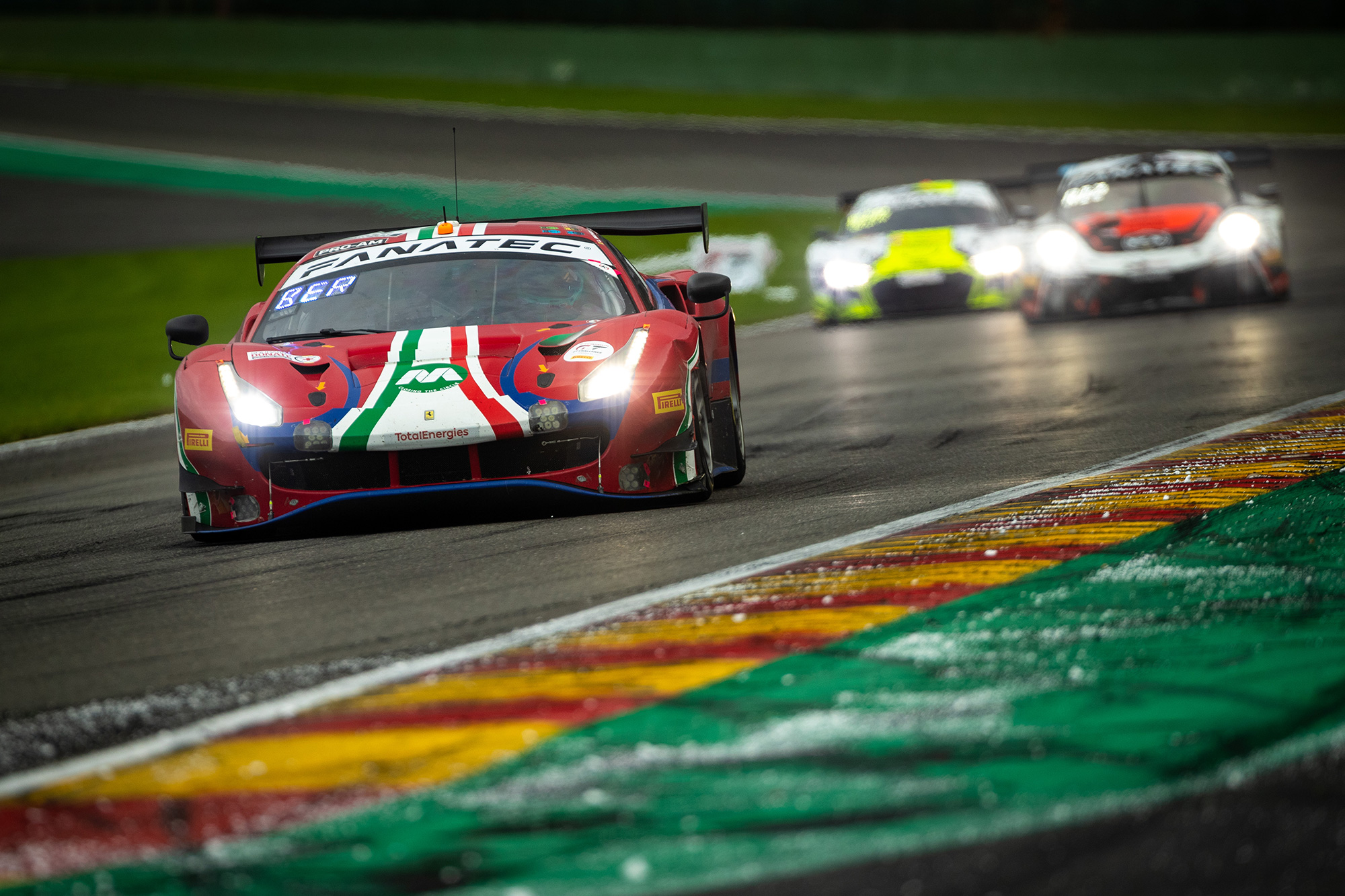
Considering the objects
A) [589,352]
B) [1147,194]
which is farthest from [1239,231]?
[589,352]

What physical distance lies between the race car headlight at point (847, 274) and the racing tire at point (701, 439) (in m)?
9.85

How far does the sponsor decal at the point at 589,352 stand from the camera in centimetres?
659

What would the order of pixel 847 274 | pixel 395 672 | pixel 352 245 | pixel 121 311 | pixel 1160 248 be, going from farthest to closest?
1. pixel 121 311
2. pixel 847 274
3. pixel 1160 248
4. pixel 352 245
5. pixel 395 672

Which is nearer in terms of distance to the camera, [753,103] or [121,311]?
[121,311]

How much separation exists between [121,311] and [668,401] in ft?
48.9

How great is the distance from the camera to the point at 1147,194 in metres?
15.6

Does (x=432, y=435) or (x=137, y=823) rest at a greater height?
(x=432, y=435)

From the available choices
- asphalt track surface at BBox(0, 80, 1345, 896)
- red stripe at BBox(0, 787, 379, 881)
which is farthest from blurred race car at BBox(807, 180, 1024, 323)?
red stripe at BBox(0, 787, 379, 881)

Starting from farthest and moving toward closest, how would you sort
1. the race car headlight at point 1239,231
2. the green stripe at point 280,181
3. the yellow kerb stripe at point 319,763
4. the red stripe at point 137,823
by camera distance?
the green stripe at point 280,181, the race car headlight at point 1239,231, the yellow kerb stripe at point 319,763, the red stripe at point 137,823

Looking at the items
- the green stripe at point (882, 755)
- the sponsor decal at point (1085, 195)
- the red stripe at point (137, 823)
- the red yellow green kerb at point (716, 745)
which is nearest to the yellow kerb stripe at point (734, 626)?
the red yellow green kerb at point (716, 745)

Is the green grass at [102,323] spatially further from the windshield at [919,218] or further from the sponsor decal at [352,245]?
the windshield at [919,218]

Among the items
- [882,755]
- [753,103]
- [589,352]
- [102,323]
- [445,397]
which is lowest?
[882,755]

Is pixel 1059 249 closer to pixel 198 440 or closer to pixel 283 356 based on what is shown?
pixel 283 356

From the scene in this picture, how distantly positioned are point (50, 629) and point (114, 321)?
14872mm
